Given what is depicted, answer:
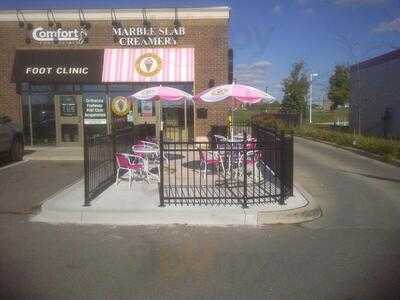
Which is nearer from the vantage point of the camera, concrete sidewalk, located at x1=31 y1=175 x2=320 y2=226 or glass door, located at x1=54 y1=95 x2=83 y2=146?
concrete sidewalk, located at x1=31 y1=175 x2=320 y2=226

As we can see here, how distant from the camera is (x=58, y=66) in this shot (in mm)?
19125

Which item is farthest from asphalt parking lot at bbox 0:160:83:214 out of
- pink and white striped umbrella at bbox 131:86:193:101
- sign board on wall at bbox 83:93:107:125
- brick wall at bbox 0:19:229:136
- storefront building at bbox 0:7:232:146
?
brick wall at bbox 0:19:229:136

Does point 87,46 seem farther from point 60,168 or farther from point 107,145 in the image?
point 107,145

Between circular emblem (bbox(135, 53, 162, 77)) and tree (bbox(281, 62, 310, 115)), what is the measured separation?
87.3 ft

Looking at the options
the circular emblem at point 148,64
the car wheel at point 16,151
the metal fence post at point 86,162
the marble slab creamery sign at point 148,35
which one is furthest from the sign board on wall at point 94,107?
the metal fence post at point 86,162

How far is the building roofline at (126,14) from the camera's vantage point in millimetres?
18984

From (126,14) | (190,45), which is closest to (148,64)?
(190,45)

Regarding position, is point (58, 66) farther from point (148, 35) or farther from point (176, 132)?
point (176, 132)

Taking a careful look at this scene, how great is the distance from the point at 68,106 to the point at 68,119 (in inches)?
19.9

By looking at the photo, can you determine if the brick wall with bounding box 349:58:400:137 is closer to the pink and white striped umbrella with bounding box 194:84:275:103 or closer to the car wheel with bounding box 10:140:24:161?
the pink and white striped umbrella with bounding box 194:84:275:103

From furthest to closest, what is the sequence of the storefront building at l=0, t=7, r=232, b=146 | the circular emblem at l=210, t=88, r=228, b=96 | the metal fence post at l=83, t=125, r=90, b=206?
the storefront building at l=0, t=7, r=232, b=146
the circular emblem at l=210, t=88, r=228, b=96
the metal fence post at l=83, t=125, r=90, b=206

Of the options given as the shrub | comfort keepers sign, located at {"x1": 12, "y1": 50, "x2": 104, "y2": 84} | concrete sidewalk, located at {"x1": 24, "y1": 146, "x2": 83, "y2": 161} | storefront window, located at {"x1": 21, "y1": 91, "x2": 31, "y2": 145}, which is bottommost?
concrete sidewalk, located at {"x1": 24, "y1": 146, "x2": 83, "y2": 161}

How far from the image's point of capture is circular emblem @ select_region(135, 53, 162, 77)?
1902cm

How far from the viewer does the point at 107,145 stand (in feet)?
33.8
